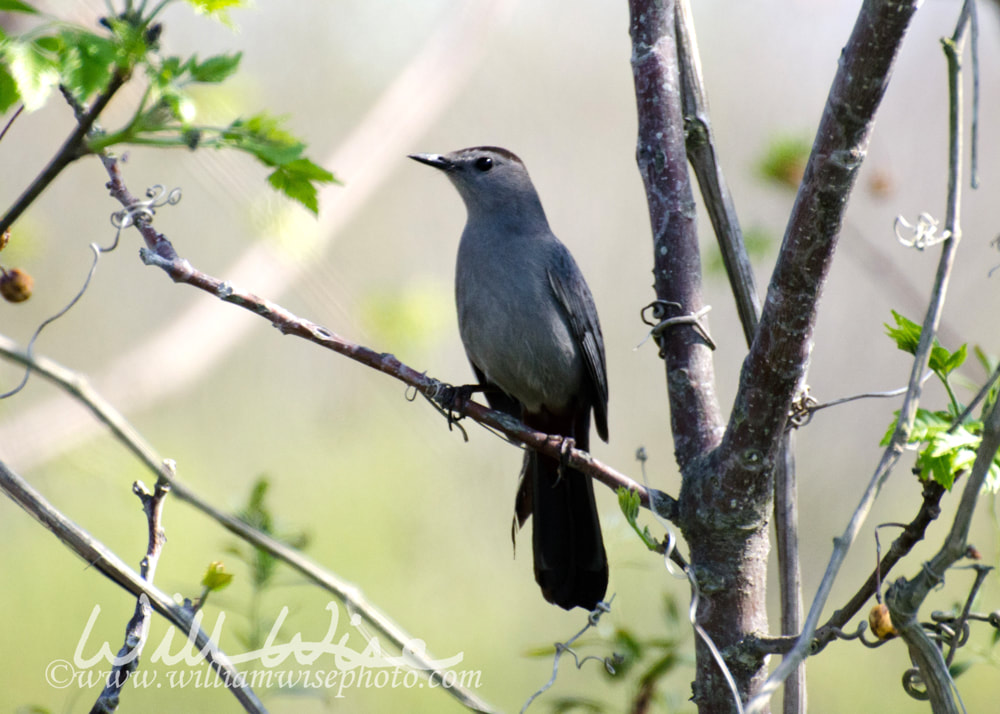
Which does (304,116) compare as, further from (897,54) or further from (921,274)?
(897,54)

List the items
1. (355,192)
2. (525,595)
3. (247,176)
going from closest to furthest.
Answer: (247,176) → (355,192) → (525,595)

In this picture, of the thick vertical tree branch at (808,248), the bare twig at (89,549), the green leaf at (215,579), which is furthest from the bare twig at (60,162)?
the thick vertical tree branch at (808,248)

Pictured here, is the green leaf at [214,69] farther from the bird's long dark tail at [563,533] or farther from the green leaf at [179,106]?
the bird's long dark tail at [563,533]

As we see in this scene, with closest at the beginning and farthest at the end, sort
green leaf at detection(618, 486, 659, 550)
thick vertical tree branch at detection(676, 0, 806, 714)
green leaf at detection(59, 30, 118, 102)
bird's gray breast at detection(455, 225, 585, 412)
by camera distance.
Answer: green leaf at detection(59, 30, 118, 102), green leaf at detection(618, 486, 659, 550), thick vertical tree branch at detection(676, 0, 806, 714), bird's gray breast at detection(455, 225, 585, 412)

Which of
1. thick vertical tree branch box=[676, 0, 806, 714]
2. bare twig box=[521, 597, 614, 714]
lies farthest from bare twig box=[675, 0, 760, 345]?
bare twig box=[521, 597, 614, 714]

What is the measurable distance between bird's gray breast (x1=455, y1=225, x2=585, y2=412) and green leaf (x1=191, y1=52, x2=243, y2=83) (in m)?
2.37

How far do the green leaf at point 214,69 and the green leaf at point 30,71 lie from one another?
0.77ft

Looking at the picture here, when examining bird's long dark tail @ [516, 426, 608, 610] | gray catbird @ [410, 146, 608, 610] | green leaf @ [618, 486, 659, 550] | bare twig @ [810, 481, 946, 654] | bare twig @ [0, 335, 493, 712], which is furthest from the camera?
gray catbird @ [410, 146, 608, 610]

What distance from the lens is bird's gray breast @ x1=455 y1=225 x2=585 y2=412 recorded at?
3852 mm

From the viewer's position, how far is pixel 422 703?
5.96 metres

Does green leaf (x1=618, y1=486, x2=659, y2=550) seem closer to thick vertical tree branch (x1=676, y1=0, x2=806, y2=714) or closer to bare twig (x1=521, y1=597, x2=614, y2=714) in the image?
bare twig (x1=521, y1=597, x2=614, y2=714)

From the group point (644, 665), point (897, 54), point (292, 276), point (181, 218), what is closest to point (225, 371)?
point (181, 218)

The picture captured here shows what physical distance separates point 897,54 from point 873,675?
17.6 ft

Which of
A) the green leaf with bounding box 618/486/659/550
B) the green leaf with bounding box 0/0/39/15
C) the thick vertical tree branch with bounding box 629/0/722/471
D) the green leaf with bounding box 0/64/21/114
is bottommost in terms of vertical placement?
the green leaf with bounding box 618/486/659/550
